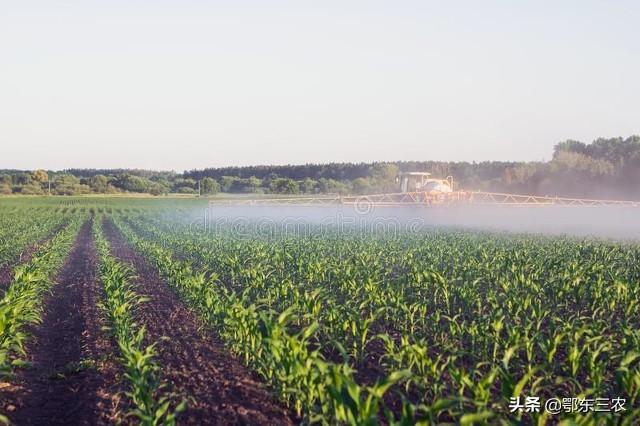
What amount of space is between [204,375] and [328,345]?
185 cm

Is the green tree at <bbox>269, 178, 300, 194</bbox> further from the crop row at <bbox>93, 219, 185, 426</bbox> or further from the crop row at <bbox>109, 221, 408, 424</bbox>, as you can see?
the crop row at <bbox>109, 221, 408, 424</bbox>

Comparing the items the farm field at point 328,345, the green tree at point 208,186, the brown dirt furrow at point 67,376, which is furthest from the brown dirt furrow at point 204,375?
the green tree at point 208,186

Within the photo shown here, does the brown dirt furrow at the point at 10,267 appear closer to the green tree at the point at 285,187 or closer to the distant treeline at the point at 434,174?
the distant treeline at the point at 434,174

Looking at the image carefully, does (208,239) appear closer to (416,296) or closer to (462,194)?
(416,296)

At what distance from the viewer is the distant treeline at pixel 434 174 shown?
5197 centimetres

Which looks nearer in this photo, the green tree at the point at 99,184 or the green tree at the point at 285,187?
the green tree at the point at 285,187

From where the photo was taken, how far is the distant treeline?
171ft

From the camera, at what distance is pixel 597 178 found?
5178 centimetres

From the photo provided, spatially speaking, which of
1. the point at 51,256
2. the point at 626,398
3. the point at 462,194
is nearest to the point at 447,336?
the point at 626,398

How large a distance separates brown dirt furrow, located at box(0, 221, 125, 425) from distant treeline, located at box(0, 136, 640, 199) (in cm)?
4579

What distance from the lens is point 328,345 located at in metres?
8.50

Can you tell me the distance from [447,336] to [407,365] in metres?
1.82

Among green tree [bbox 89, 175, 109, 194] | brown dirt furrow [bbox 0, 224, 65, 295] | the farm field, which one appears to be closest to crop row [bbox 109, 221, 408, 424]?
the farm field

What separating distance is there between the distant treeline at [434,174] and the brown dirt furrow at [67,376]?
150 feet
